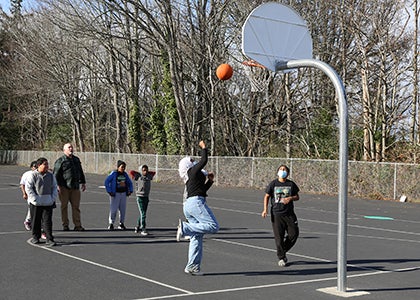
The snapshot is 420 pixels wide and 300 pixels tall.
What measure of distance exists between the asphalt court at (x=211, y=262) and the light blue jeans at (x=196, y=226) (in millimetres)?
278

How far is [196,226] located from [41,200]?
14.2 ft

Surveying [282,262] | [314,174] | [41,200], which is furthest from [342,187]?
[314,174]

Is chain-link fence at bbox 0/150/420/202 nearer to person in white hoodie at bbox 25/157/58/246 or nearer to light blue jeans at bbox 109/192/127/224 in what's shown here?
light blue jeans at bbox 109/192/127/224

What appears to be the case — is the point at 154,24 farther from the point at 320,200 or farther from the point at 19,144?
the point at 19,144

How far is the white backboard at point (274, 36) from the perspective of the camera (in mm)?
9484

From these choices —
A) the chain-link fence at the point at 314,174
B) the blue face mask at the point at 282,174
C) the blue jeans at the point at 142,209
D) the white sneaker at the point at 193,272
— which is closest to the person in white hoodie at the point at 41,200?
the blue jeans at the point at 142,209

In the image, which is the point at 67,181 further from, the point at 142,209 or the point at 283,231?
the point at 283,231

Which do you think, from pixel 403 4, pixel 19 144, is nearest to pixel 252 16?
pixel 403 4

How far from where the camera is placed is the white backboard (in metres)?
9.48

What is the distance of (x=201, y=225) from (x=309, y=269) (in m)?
2.25

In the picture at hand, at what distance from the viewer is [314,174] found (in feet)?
102

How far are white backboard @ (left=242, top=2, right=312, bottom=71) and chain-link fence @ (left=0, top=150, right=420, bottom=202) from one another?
61.5ft

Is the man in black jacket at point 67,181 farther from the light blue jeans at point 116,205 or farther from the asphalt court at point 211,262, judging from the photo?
the light blue jeans at point 116,205

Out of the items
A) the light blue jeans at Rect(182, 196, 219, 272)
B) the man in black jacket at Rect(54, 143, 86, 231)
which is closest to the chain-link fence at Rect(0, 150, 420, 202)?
the man in black jacket at Rect(54, 143, 86, 231)
